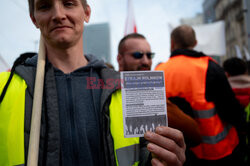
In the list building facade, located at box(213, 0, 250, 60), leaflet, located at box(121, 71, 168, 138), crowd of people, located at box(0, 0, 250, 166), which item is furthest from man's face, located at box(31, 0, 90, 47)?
building facade, located at box(213, 0, 250, 60)

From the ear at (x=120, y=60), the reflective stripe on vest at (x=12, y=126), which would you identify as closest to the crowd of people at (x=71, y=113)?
the reflective stripe on vest at (x=12, y=126)

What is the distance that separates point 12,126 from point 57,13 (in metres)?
0.69

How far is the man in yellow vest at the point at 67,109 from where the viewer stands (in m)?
1.03

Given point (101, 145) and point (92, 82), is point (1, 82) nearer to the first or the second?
point (92, 82)

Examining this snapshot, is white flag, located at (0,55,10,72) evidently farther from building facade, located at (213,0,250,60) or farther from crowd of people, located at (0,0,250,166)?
building facade, located at (213,0,250,60)

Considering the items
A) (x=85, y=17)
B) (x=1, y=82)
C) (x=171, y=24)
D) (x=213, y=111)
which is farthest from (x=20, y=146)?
(x=171, y=24)

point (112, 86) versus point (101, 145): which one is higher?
point (112, 86)

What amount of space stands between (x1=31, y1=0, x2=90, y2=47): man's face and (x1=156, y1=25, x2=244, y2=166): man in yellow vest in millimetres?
1320

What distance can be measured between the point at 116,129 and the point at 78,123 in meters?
0.23

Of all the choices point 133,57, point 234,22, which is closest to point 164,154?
point 133,57

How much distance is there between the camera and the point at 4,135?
40.1 inches

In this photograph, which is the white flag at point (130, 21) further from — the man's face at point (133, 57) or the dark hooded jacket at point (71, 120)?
the dark hooded jacket at point (71, 120)

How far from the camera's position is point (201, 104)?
211 centimetres

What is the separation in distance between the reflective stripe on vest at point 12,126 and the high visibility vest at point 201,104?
5.09 ft
